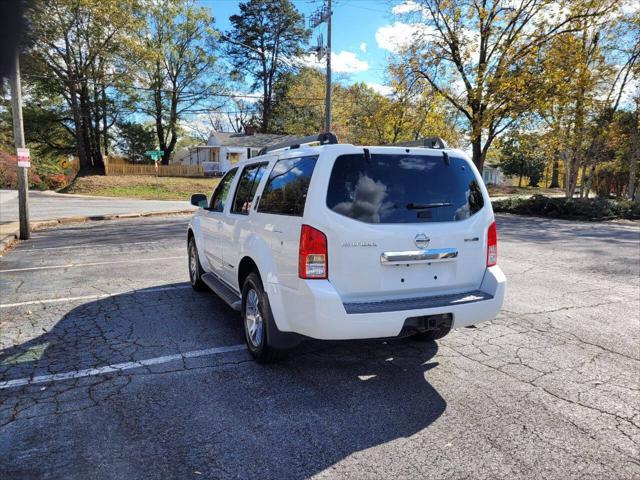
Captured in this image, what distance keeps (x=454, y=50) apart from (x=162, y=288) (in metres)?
19.3

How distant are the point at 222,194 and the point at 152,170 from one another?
42.2 meters

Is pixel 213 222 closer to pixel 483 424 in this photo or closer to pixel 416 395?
pixel 416 395

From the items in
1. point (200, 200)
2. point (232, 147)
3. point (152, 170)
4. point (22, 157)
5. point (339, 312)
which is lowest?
point (339, 312)

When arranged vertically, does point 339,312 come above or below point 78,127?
below

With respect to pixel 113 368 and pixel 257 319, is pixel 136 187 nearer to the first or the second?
pixel 113 368

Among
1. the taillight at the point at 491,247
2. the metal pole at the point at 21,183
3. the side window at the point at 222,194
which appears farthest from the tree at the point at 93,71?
the taillight at the point at 491,247

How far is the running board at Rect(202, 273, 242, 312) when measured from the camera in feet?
14.8

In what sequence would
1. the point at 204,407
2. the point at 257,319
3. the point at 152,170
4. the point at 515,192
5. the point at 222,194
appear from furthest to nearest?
the point at 515,192, the point at 152,170, the point at 222,194, the point at 257,319, the point at 204,407

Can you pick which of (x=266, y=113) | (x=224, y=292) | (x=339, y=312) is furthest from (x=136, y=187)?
(x=339, y=312)

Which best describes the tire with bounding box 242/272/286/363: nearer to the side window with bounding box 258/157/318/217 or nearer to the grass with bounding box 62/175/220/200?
the side window with bounding box 258/157/318/217

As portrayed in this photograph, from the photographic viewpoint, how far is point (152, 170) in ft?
146

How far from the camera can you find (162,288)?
692cm

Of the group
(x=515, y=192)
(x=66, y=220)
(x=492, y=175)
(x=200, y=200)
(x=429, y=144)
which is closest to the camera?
(x=429, y=144)

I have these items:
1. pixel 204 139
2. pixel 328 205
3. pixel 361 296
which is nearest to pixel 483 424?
pixel 361 296
